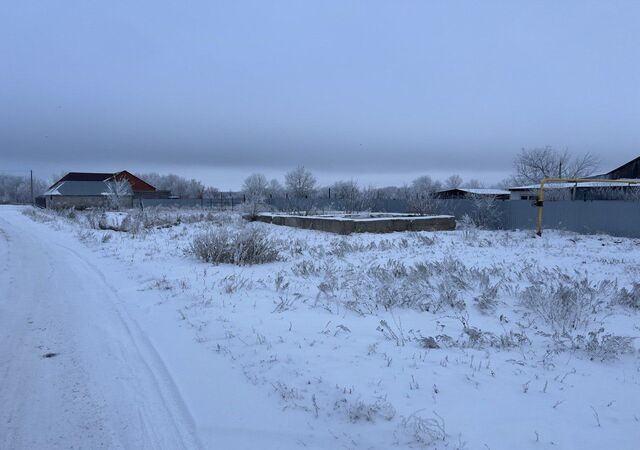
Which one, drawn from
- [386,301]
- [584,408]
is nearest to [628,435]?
[584,408]

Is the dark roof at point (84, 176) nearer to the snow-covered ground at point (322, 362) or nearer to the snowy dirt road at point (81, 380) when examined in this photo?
the snow-covered ground at point (322, 362)

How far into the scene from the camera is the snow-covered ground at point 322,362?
3027 mm

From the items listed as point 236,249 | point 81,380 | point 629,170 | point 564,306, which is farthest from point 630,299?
point 629,170

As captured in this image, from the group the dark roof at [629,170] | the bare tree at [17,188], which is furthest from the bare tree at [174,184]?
the dark roof at [629,170]

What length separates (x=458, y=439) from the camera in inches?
112

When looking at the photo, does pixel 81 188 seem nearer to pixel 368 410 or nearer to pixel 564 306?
pixel 564 306

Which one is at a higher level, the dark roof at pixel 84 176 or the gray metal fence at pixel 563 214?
the dark roof at pixel 84 176

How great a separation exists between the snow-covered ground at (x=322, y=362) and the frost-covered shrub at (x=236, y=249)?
1767mm

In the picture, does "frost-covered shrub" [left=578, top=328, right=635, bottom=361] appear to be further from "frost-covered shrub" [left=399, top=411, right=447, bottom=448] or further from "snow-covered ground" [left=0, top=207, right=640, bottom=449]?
"frost-covered shrub" [left=399, top=411, right=447, bottom=448]

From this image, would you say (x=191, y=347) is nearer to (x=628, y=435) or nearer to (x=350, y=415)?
(x=350, y=415)

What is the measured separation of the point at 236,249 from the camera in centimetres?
1009

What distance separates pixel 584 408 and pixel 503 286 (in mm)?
3940

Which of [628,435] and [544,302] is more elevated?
[544,302]

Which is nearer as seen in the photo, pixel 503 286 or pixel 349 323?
pixel 349 323
